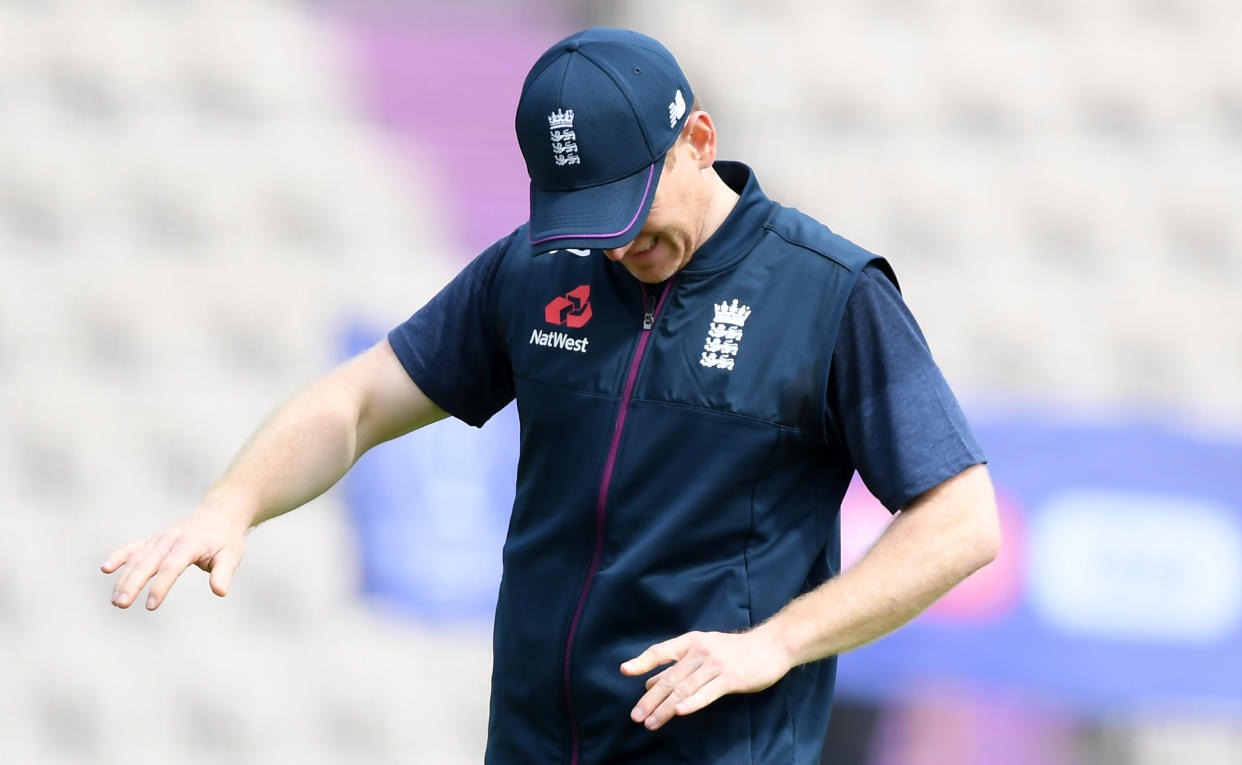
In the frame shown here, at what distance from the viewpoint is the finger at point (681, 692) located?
166 centimetres

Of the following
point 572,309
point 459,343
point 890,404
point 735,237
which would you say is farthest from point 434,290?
point 890,404

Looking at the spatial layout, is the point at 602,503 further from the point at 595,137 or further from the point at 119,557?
the point at 119,557

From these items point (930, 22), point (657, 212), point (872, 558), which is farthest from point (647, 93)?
point (930, 22)

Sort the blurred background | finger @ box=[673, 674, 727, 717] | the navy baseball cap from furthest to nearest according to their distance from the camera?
the blurred background
the navy baseball cap
finger @ box=[673, 674, 727, 717]

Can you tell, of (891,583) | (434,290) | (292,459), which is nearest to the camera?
(891,583)

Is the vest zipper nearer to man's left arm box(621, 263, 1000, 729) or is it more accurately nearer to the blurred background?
man's left arm box(621, 263, 1000, 729)

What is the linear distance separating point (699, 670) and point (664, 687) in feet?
0.15

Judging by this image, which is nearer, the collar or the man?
the man

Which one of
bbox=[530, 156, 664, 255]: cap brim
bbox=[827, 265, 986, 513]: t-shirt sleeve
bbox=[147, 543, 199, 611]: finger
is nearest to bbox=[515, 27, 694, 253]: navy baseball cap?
bbox=[530, 156, 664, 255]: cap brim

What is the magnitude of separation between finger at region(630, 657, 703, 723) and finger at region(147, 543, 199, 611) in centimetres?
58

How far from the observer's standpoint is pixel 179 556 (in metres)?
1.83

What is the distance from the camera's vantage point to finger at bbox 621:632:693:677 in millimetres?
1680

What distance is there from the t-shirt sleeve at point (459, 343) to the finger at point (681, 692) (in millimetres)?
642

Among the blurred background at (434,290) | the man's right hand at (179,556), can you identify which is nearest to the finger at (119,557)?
the man's right hand at (179,556)
